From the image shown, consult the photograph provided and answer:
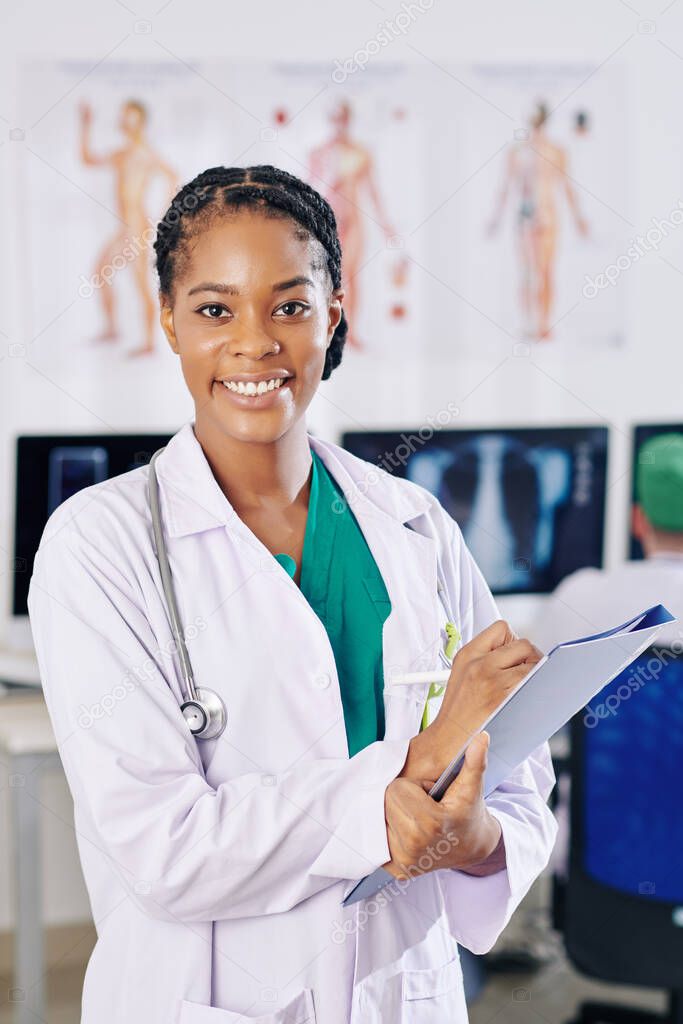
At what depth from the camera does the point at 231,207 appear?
108 cm

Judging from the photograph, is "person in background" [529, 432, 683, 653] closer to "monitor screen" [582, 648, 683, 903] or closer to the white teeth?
"monitor screen" [582, 648, 683, 903]

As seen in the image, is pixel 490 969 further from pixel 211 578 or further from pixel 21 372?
pixel 211 578

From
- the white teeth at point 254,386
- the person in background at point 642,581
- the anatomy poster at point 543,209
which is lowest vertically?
the person in background at point 642,581

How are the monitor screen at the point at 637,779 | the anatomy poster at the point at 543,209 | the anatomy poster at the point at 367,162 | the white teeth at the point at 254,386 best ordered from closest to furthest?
the white teeth at the point at 254,386
the monitor screen at the point at 637,779
the anatomy poster at the point at 367,162
the anatomy poster at the point at 543,209

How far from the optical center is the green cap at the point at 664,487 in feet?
7.53

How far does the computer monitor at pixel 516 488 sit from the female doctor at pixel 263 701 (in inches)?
55.5

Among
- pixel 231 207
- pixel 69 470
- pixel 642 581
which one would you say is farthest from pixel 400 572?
pixel 69 470

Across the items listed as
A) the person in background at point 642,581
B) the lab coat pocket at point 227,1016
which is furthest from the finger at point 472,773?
the person in background at point 642,581

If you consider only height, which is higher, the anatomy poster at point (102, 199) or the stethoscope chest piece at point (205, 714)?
the anatomy poster at point (102, 199)

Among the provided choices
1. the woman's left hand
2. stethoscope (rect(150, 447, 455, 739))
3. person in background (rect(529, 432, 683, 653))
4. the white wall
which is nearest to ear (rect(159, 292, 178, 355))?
stethoscope (rect(150, 447, 455, 739))

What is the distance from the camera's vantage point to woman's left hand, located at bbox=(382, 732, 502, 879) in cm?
95

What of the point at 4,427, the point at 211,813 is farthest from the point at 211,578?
the point at 4,427

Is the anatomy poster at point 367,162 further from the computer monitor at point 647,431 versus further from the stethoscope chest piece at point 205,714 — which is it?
the stethoscope chest piece at point 205,714

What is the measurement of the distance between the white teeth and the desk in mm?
1326
